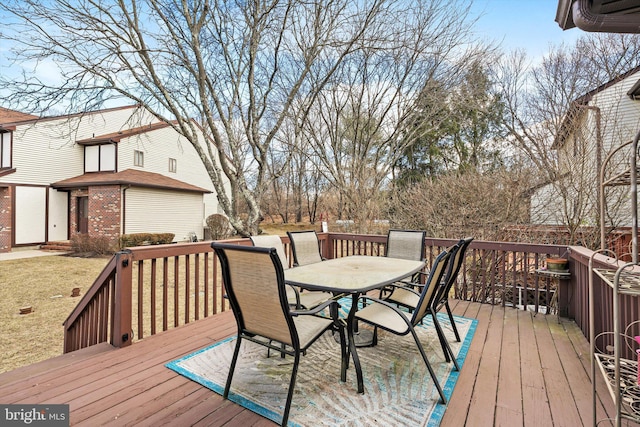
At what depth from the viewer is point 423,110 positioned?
9773 millimetres

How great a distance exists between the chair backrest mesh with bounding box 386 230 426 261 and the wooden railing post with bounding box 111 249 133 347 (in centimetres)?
308

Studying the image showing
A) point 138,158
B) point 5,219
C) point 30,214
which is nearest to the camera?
point 5,219

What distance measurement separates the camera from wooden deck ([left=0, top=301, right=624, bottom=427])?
1862 millimetres

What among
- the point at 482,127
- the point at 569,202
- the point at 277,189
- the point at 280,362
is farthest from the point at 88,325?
A: the point at 277,189

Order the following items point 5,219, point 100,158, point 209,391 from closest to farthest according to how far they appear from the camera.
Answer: point 209,391, point 5,219, point 100,158

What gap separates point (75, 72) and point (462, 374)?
316 inches

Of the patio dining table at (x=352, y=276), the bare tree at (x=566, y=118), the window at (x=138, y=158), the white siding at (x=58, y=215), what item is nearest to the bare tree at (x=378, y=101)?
the bare tree at (x=566, y=118)

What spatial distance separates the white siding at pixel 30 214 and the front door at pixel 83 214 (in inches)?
44.7

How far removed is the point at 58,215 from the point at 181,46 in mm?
11144

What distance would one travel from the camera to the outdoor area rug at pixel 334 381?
6.19 ft

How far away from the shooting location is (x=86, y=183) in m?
12.2

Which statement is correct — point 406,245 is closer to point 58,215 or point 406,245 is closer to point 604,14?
point 604,14

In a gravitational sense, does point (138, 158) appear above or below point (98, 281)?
above

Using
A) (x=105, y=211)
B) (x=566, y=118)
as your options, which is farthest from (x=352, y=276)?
(x=105, y=211)
